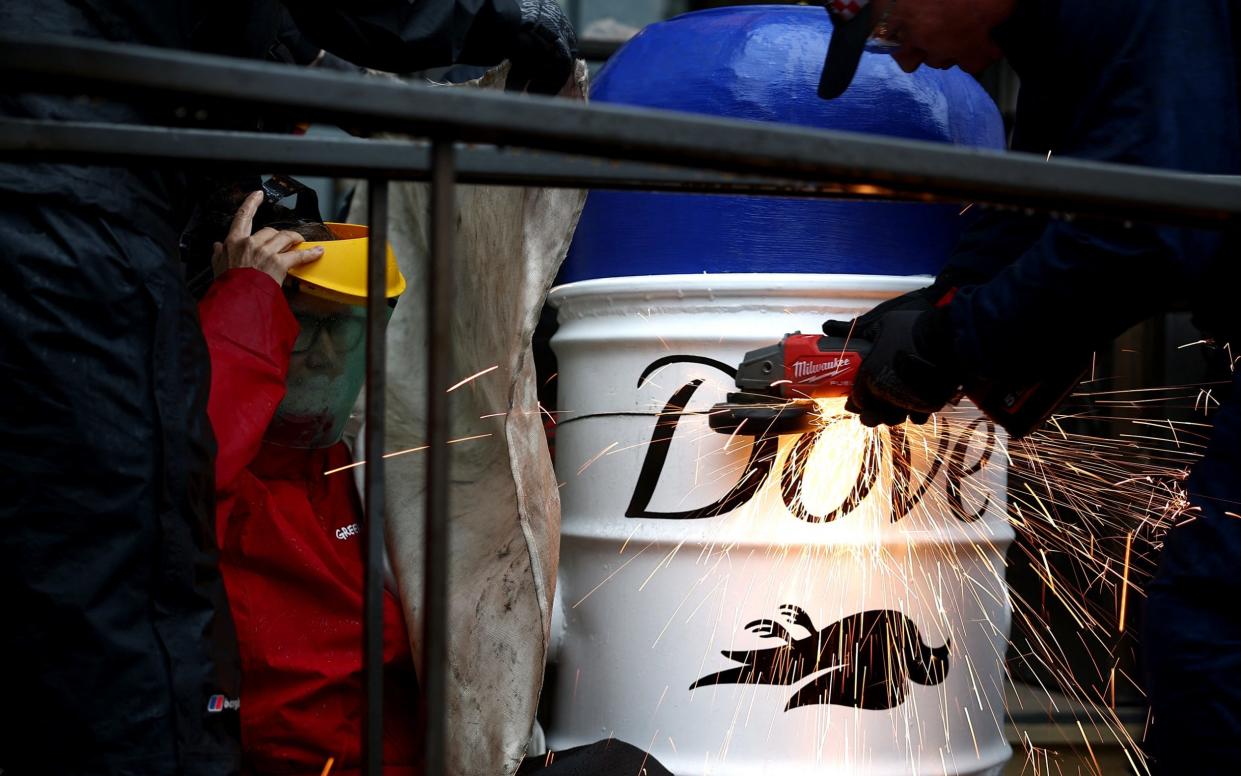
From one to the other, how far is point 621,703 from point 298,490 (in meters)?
0.79

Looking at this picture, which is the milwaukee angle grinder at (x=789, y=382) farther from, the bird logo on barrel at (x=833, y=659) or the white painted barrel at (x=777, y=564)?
the bird logo on barrel at (x=833, y=659)

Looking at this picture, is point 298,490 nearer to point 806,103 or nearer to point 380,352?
point 806,103

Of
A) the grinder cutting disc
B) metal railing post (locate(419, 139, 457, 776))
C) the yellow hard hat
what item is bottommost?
the grinder cutting disc

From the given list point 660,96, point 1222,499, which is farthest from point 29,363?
point 1222,499

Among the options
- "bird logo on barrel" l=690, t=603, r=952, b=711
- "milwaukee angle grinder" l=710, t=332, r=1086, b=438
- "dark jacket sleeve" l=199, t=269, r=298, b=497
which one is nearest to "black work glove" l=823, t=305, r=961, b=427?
"milwaukee angle grinder" l=710, t=332, r=1086, b=438

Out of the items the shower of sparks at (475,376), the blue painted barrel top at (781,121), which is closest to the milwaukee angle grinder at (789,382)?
the blue painted barrel top at (781,121)

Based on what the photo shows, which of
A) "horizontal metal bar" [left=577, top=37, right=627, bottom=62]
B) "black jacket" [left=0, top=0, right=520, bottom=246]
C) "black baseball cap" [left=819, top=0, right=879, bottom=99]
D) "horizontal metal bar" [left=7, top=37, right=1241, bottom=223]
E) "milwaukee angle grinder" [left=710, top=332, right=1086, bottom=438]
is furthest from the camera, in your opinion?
"horizontal metal bar" [left=577, top=37, right=627, bottom=62]

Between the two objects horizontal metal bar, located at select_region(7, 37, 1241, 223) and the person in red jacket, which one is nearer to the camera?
horizontal metal bar, located at select_region(7, 37, 1241, 223)

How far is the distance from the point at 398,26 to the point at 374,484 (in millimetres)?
1359

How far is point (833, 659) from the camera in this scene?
91.4 inches

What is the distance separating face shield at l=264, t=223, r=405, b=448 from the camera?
2.35 m

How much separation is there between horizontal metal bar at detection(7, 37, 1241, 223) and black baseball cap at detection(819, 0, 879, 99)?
85 cm

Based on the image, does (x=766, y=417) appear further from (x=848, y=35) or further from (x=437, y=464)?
(x=437, y=464)

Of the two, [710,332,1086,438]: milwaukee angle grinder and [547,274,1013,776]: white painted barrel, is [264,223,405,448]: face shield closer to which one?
[547,274,1013,776]: white painted barrel
